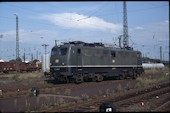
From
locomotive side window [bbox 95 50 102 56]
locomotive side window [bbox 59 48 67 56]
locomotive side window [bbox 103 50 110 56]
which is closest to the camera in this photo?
locomotive side window [bbox 59 48 67 56]

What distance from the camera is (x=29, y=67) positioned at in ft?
228

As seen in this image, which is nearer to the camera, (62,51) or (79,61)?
(62,51)

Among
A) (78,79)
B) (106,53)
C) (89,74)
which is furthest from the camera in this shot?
(106,53)

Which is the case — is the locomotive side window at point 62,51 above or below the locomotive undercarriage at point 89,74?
above

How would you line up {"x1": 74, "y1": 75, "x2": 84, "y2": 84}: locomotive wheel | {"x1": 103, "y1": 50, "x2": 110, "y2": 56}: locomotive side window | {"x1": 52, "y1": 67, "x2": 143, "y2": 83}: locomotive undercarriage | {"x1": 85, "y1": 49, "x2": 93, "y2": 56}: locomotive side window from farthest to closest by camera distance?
{"x1": 103, "y1": 50, "x2": 110, "y2": 56}: locomotive side window, {"x1": 85, "y1": 49, "x2": 93, "y2": 56}: locomotive side window, {"x1": 74, "y1": 75, "x2": 84, "y2": 84}: locomotive wheel, {"x1": 52, "y1": 67, "x2": 143, "y2": 83}: locomotive undercarriage

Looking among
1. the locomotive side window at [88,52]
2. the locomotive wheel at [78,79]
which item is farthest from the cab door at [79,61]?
the locomotive side window at [88,52]

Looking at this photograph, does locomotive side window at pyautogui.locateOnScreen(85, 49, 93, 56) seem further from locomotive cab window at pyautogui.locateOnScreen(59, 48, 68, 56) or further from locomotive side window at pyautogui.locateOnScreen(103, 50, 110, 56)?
locomotive side window at pyautogui.locateOnScreen(103, 50, 110, 56)

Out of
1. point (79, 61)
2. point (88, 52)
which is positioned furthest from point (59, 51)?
point (88, 52)

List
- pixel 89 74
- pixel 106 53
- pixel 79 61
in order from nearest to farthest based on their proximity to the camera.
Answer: pixel 79 61
pixel 89 74
pixel 106 53

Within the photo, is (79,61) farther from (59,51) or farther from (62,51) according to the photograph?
(59,51)

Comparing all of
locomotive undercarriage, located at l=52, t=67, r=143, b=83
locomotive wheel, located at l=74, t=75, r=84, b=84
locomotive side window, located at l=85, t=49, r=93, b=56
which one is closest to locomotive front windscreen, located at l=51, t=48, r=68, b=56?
locomotive undercarriage, located at l=52, t=67, r=143, b=83

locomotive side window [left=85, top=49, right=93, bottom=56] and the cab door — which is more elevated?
locomotive side window [left=85, top=49, right=93, bottom=56]

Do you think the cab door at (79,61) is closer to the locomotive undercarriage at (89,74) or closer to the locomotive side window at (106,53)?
the locomotive undercarriage at (89,74)

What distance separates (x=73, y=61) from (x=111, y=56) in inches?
276
